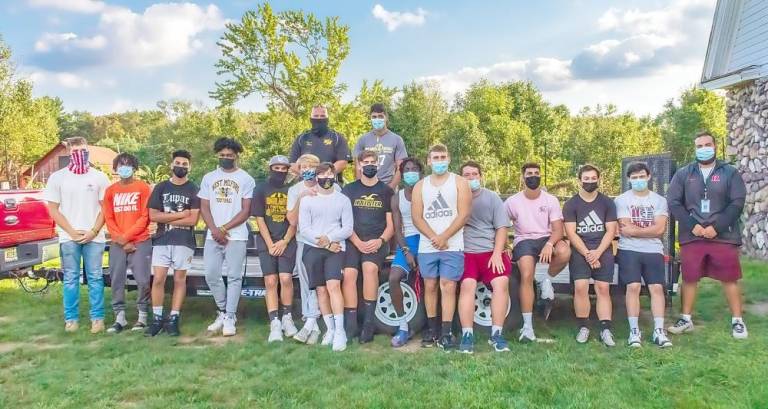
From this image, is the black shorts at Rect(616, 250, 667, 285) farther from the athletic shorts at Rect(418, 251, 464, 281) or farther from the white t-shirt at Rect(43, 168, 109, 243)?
the white t-shirt at Rect(43, 168, 109, 243)

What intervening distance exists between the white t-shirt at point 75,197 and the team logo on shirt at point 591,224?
4966 millimetres

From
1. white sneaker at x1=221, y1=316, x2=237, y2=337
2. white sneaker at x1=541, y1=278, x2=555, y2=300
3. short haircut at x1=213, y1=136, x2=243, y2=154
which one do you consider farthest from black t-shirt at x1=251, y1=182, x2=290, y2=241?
white sneaker at x1=541, y1=278, x2=555, y2=300

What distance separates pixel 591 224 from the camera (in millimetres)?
5766

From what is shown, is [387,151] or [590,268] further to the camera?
[387,151]

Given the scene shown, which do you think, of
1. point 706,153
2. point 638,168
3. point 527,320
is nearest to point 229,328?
point 527,320

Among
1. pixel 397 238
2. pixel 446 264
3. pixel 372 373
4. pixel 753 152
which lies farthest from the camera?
pixel 753 152

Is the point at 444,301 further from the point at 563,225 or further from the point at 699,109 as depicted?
the point at 699,109

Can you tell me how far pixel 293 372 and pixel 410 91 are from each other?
3347 cm

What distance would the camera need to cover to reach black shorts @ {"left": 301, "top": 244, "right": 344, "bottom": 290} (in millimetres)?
5746

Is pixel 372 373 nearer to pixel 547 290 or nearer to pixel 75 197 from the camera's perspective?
pixel 547 290

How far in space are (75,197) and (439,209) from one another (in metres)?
3.85

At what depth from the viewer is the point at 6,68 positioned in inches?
1056

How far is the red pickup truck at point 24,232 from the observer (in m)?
7.38

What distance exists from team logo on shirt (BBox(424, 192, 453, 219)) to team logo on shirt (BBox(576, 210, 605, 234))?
4.45 feet
